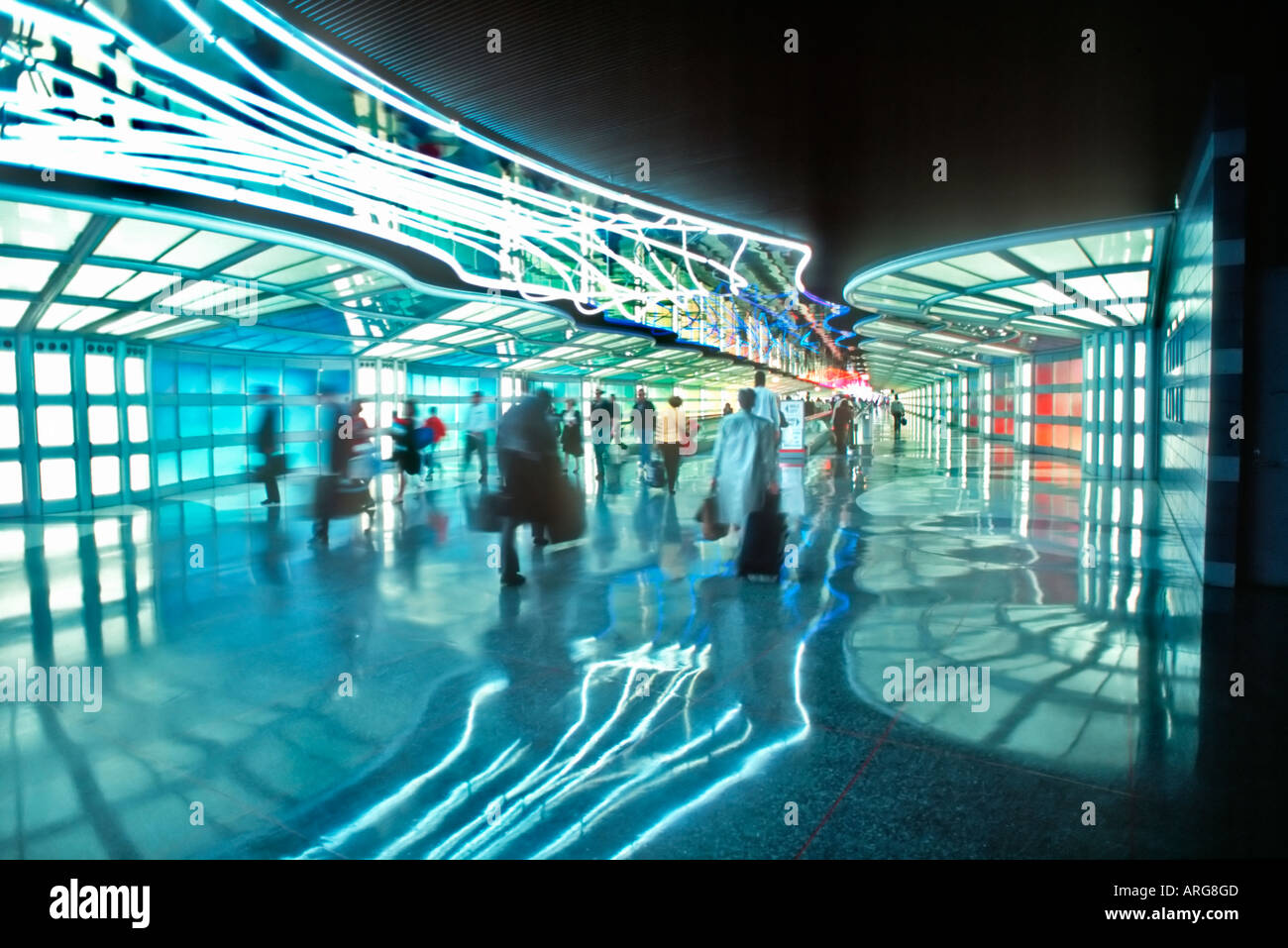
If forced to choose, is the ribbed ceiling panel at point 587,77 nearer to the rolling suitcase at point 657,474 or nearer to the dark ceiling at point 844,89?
the dark ceiling at point 844,89

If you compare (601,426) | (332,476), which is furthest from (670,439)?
(332,476)

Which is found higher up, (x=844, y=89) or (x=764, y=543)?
(x=844, y=89)

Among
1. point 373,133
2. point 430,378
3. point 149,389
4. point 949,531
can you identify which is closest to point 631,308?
point 430,378

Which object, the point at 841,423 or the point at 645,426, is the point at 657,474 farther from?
the point at 841,423

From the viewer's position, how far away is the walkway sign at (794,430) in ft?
68.8

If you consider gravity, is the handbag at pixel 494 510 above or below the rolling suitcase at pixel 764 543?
above

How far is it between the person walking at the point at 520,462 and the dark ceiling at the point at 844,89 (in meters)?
3.48

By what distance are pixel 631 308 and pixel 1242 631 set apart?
23304 millimetres

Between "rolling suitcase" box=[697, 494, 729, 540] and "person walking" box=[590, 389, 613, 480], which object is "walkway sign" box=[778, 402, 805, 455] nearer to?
"person walking" box=[590, 389, 613, 480]

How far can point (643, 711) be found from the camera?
4191 mm

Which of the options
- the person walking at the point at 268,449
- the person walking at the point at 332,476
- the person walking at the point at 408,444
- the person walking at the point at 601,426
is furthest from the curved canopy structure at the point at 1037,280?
the person walking at the point at 268,449

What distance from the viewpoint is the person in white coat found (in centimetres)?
725

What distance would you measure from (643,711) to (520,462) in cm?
367

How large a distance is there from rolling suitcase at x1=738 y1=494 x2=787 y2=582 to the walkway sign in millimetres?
13846
